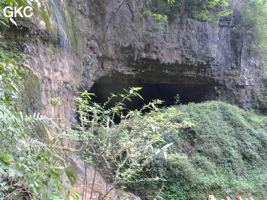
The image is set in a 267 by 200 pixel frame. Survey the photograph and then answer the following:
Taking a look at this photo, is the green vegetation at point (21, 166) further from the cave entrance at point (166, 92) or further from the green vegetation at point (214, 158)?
the cave entrance at point (166, 92)

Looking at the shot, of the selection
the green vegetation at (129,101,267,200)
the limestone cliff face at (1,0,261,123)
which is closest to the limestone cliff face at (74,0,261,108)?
the limestone cliff face at (1,0,261,123)

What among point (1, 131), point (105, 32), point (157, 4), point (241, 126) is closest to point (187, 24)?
point (157, 4)

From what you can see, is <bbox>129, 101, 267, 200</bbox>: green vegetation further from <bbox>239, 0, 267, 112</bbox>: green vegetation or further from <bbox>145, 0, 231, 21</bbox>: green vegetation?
<bbox>145, 0, 231, 21</bbox>: green vegetation

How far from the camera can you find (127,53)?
6371mm

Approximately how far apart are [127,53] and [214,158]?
3894mm

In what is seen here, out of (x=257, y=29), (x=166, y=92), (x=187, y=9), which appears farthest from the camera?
(x=166, y=92)

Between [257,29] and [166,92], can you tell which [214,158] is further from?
[257,29]

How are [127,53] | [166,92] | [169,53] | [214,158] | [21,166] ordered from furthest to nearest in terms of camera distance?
[166,92]
[169,53]
[127,53]
[214,158]
[21,166]

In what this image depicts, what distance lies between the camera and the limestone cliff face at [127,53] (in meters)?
3.42

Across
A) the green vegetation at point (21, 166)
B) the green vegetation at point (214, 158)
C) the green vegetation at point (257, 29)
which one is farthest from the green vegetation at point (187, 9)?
the green vegetation at point (21, 166)

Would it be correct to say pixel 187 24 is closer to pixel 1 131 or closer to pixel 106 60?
pixel 106 60

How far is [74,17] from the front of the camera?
4957 mm

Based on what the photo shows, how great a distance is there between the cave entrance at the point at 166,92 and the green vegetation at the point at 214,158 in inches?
93.0

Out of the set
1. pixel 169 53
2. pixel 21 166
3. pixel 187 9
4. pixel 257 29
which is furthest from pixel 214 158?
pixel 257 29
